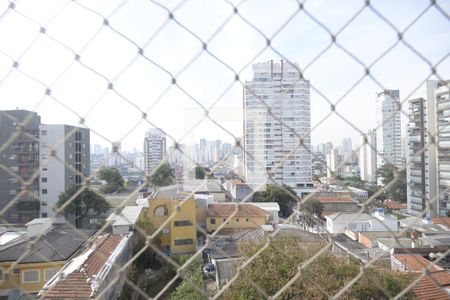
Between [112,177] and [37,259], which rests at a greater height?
[112,177]

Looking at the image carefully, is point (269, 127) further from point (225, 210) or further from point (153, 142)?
point (225, 210)

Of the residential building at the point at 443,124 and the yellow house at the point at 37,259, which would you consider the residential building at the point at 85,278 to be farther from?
the residential building at the point at 443,124

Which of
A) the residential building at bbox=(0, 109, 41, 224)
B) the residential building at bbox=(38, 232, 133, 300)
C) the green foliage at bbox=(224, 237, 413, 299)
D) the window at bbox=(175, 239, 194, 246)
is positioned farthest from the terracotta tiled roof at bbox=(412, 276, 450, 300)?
the window at bbox=(175, 239, 194, 246)

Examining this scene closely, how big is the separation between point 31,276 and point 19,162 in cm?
249

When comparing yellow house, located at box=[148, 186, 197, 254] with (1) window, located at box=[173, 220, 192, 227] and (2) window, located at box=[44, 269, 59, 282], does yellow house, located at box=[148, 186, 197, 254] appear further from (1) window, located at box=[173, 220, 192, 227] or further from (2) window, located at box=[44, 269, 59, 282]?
(2) window, located at box=[44, 269, 59, 282]

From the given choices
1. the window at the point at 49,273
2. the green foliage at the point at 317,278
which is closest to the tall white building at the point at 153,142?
the green foliage at the point at 317,278

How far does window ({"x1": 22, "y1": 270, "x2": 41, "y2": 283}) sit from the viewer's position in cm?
399

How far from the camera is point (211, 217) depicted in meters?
8.41

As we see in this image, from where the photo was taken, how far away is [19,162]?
2.12m

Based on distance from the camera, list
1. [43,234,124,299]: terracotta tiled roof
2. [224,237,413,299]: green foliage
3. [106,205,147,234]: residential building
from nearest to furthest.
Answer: [224,237,413,299]: green foliage → [43,234,124,299]: terracotta tiled roof → [106,205,147,234]: residential building

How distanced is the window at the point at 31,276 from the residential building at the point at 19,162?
0.63 metres

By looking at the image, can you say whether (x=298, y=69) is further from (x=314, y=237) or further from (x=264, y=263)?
(x=314, y=237)

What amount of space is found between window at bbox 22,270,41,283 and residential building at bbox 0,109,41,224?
0.63 meters

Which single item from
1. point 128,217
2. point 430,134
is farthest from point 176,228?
point 430,134
